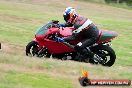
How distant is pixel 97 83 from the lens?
995 cm

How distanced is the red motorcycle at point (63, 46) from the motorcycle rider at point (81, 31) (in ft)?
0.50

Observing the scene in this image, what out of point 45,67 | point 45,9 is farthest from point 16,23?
point 45,67

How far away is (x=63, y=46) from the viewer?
1445 centimetres

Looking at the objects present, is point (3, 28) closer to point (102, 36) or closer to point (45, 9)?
point (102, 36)

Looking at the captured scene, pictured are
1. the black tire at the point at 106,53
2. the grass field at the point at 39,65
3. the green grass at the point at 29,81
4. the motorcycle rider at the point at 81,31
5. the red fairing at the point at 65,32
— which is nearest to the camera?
the green grass at the point at 29,81

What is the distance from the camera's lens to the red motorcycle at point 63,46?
46.9 ft

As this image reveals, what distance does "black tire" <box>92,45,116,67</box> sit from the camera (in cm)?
1423

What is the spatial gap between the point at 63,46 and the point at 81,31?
0.89m

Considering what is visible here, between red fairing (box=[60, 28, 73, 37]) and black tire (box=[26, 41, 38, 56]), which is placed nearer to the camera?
red fairing (box=[60, 28, 73, 37])

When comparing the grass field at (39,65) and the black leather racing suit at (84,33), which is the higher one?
the black leather racing suit at (84,33)

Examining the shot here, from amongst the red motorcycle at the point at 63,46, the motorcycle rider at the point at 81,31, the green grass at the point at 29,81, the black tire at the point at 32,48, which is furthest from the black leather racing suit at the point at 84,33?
the green grass at the point at 29,81

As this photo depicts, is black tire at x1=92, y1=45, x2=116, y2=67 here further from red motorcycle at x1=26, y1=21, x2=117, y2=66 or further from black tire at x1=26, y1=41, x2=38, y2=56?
black tire at x1=26, y1=41, x2=38, y2=56

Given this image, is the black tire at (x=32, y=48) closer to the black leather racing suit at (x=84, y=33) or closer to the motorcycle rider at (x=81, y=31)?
the motorcycle rider at (x=81, y=31)

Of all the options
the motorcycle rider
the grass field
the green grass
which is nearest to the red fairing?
the motorcycle rider
